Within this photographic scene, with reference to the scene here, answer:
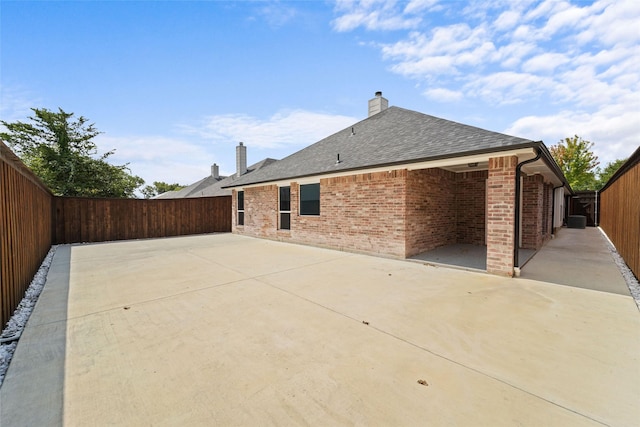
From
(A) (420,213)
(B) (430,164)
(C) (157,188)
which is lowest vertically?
(A) (420,213)

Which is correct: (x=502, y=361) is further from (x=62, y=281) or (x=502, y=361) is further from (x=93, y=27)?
(x=93, y=27)

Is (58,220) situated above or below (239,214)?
below

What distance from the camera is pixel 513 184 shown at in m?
5.37

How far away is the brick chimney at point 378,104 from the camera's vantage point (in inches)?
508

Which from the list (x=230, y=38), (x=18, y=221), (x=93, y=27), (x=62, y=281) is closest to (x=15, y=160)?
(x=18, y=221)

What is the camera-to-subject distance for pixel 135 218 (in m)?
13.3

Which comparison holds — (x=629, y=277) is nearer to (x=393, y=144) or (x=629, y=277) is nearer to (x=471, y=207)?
(x=471, y=207)

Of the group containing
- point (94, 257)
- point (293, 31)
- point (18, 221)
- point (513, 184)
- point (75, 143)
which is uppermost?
point (293, 31)

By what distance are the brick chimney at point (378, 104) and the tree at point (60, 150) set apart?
65.7ft

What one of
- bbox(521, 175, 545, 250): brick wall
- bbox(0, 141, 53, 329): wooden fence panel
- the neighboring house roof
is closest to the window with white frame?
the neighboring house roof

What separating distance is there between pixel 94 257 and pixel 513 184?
11724 mm

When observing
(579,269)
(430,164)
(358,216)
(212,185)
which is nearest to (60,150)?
(212,185)

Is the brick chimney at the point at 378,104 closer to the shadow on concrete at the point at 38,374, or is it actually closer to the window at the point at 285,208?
the window at the point at 285,208

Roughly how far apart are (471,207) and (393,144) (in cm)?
361
